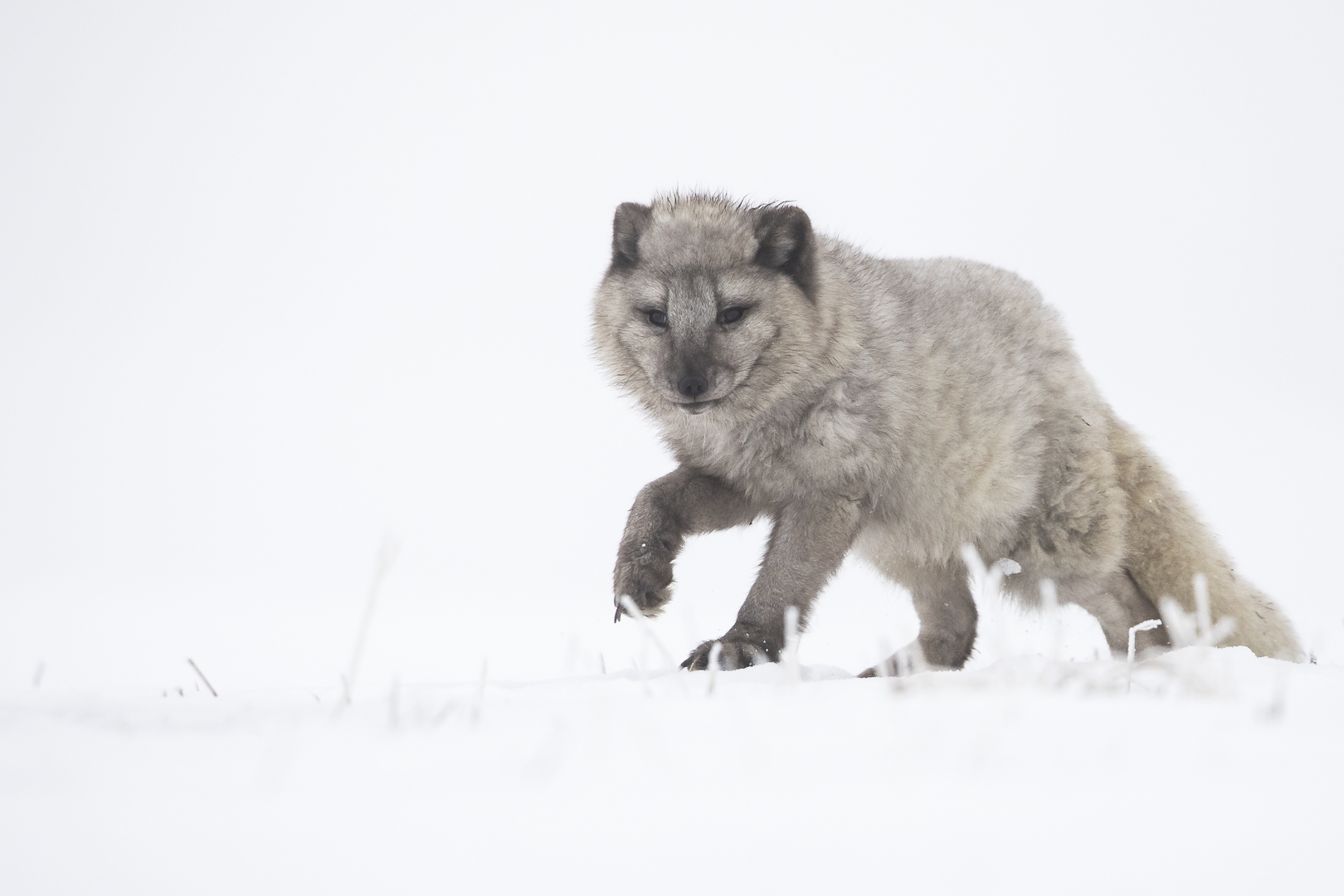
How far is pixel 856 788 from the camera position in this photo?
1.86 m

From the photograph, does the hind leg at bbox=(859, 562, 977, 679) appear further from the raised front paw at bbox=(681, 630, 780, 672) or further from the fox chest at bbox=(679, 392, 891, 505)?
the raised front paw at bbox=(681, 630, 780, 672)

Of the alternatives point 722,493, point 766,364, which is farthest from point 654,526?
point 766,364

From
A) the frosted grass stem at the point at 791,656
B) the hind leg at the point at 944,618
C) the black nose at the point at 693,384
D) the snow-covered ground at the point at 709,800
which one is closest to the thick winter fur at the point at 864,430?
the black nose at the point at 693,384

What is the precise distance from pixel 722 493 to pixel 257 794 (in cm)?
378

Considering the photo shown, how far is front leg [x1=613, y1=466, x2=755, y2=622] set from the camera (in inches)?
193

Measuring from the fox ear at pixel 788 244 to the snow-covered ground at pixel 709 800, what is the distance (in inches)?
126

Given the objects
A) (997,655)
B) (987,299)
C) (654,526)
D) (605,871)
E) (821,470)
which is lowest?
(605,871)

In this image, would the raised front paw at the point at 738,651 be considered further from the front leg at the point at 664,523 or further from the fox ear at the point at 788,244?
the fox ear at the point at 788,244

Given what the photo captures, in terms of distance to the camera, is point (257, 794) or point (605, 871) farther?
point (257, 794)

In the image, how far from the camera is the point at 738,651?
15.1ft

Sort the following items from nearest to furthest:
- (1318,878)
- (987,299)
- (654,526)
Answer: (1318,878) → (654,526) → (987,299)

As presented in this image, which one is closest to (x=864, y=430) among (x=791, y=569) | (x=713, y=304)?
(x=791, y=569)

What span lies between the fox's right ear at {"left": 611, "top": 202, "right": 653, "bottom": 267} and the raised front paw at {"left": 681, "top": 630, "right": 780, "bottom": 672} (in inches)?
78.0

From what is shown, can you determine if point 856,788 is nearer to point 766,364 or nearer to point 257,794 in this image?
point 257,794
